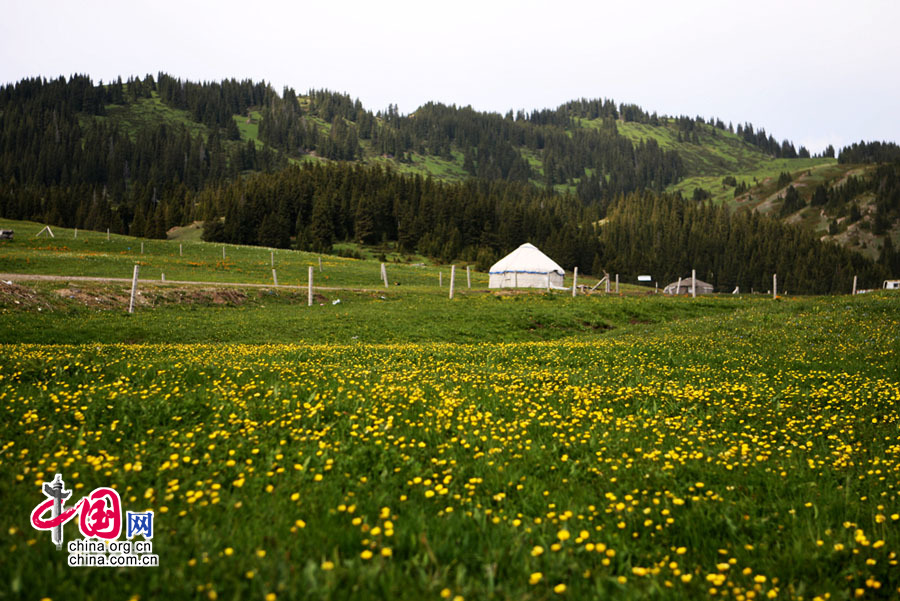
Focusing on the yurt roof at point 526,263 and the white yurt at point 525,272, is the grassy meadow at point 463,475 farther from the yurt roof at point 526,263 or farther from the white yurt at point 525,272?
the yurt roof at point 526,263

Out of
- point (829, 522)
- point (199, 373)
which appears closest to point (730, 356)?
point (829, 522)

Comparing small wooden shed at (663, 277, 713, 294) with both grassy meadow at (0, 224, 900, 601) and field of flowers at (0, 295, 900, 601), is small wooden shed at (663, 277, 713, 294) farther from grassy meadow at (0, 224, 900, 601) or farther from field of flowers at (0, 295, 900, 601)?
field of flowers at (0, 295, 900, 601)

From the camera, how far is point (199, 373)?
10.5m

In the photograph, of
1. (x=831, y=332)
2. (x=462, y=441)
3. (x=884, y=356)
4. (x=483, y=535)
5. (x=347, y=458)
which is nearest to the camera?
(x=483, y=535)

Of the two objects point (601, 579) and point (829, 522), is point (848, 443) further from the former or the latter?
point (601, 579)

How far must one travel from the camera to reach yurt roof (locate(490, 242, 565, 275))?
74.6 meters

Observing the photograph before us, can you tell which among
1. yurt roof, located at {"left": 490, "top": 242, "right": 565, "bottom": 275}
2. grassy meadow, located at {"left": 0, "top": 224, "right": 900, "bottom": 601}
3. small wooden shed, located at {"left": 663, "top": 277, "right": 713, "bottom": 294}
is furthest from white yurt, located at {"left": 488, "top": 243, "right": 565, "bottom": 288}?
small wooden shed, located at {"left": 663, "top": 277, "right": 713, "bottom": 294}

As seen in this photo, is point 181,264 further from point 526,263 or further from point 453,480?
point 453,480

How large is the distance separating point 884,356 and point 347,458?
16.6 m

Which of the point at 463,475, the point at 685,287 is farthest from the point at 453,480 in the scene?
the point at 685,287

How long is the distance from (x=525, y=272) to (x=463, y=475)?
69413mm

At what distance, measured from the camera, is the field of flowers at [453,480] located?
158 inches

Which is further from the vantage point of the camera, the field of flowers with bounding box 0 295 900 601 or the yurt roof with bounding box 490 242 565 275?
the yurt roof with bounding box 490 242 565 275

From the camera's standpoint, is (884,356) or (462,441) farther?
(884,356)
